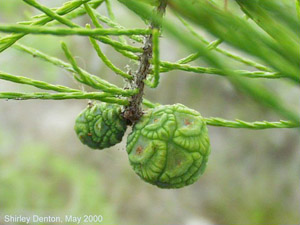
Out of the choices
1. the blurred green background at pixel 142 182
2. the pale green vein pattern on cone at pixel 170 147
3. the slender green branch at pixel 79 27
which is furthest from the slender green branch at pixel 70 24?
the blurred green background at pixel 142 182

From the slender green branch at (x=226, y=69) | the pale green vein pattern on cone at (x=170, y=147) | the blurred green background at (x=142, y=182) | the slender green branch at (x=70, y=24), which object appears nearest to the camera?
the slender green branch at (x=226, y=69)

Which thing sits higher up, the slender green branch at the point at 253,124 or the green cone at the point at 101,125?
the slender green branch at the point at 253,124

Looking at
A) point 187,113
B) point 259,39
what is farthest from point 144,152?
point 259,39

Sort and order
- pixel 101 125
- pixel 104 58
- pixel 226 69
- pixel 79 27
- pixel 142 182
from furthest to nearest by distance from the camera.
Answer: pixel 142 182 < pixel 101 125 < pixel 104 58 < pixel 79 27 < pixel 226 69

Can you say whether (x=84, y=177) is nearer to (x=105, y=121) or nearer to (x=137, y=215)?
(x=137, y=215)

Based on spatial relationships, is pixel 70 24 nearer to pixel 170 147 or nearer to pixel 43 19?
pixel 43 19

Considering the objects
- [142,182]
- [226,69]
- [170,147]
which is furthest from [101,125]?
[142,182]

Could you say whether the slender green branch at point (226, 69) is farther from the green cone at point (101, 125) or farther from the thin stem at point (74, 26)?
the green cone at point (101, 125)

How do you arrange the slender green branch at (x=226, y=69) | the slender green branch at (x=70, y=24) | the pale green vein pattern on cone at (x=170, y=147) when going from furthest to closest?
the pale green vein pattern on cone at (x=170, y=147), the slender green branch at (x=70, y=24), the slender green branch at (x=226, y=69)

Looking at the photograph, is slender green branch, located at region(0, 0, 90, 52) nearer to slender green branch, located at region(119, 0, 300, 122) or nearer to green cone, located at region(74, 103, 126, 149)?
green cone, located at region(74, 103, 126, 149)
